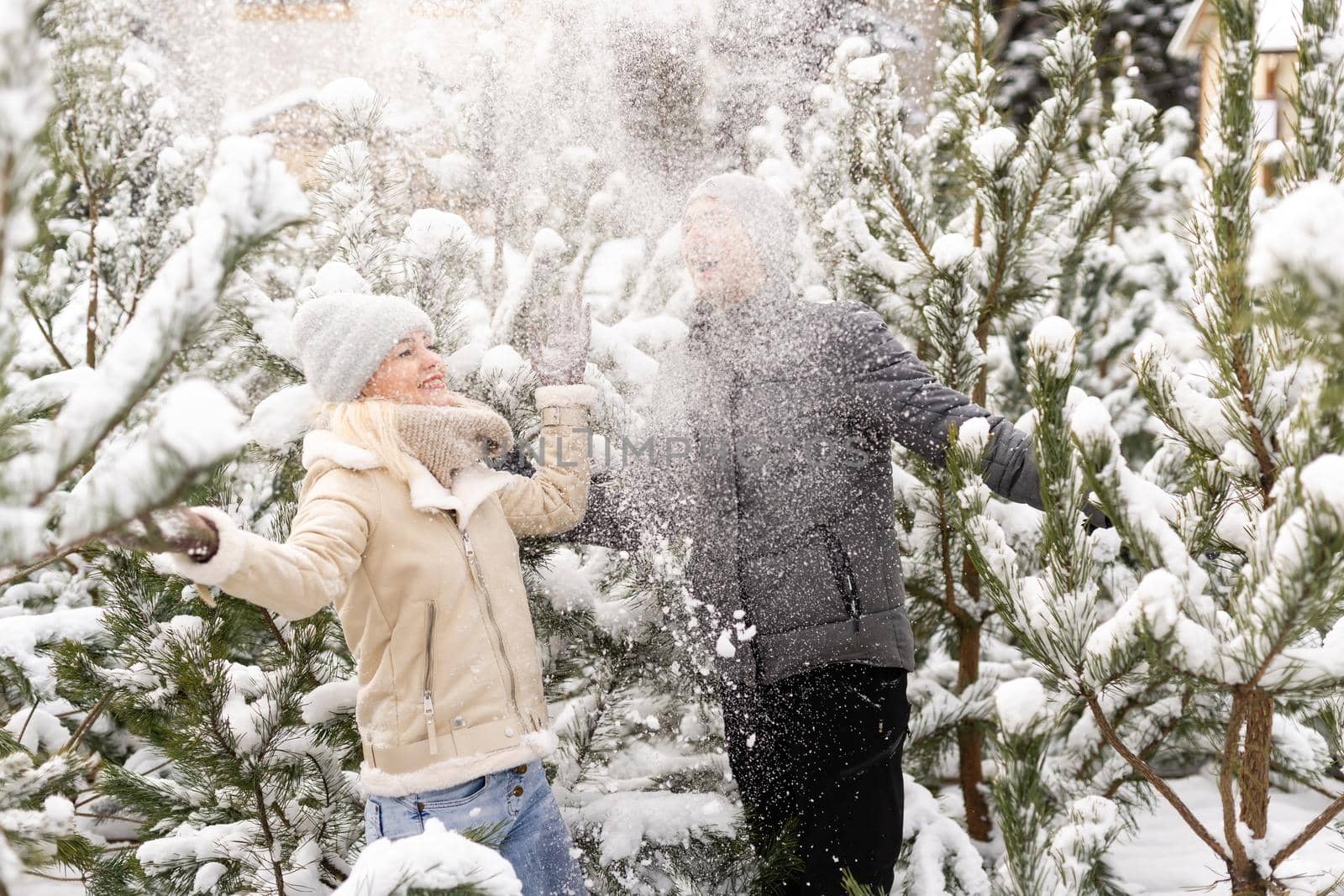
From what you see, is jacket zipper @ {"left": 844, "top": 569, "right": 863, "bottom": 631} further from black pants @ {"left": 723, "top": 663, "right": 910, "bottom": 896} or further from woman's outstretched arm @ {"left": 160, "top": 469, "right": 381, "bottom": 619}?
woman's outstretched arm @ {"left": 160, "top": 469, "right": 381, "bottom": 619}

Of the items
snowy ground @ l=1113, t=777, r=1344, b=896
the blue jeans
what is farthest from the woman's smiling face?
snowy ground @ l=1113, t=777, r=1344, b=896

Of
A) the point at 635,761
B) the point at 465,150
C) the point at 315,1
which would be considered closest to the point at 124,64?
the point at 465,150

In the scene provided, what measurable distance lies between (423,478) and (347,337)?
0.32m

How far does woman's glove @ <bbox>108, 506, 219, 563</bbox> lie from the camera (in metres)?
1.06

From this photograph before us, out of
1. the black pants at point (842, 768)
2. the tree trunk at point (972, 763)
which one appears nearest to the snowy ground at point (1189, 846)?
the tree trunk at point (972, 763)

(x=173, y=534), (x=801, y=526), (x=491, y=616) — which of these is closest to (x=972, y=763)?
(x=801, y=526)

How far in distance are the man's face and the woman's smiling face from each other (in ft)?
2.19

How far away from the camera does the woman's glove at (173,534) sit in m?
1.06

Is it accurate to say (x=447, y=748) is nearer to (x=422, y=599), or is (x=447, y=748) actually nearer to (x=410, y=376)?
(x=422, y=599)

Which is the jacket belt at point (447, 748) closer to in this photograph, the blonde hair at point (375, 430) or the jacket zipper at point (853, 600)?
the blonde hair at point (375, 430)

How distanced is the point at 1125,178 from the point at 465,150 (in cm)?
215

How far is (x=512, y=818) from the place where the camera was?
1.87m

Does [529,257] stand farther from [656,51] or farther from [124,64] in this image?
[656,51]

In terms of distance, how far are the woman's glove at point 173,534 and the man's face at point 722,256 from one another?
1.29m
